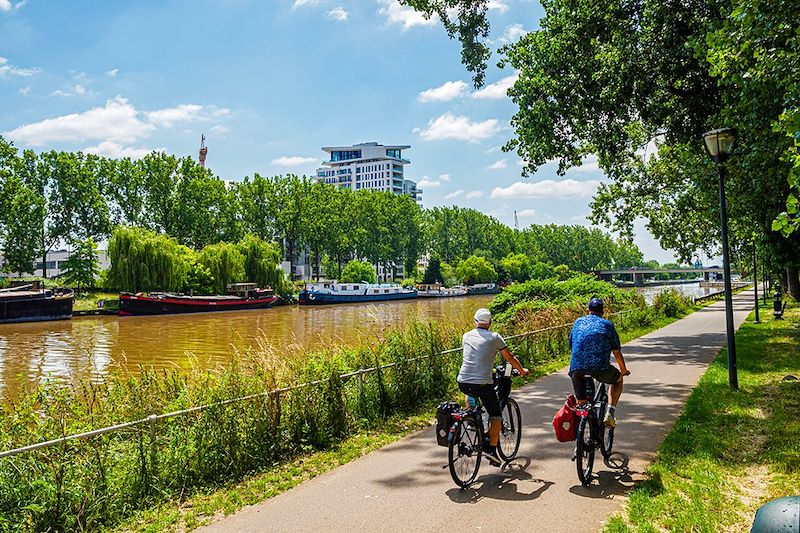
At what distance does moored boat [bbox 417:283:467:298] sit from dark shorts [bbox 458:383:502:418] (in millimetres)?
79062

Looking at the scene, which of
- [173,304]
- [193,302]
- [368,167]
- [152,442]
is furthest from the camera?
[368,167]

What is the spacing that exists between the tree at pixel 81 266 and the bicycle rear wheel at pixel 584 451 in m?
59.2

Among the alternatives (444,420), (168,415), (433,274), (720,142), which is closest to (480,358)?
(444,420)

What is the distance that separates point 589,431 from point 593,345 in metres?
0.89

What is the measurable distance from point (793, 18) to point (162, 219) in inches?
2904

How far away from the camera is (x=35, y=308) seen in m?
42.9

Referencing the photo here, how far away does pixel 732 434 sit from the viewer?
776 cm

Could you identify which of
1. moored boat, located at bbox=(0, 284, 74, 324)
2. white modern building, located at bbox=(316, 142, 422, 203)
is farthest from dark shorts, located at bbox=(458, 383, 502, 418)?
white modern building, located at bbox=(316, 142, 422, 203)

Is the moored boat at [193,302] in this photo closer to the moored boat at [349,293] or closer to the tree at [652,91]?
the moored boat at [349,293]

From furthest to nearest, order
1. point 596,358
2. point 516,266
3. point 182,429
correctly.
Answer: point 516,266 → point 182,429 → point 596,358

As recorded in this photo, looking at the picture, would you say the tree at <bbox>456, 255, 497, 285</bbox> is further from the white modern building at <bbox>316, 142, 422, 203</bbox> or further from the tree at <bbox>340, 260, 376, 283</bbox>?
the white modern building at <bbox>316, 142, 422, 203</bbox>

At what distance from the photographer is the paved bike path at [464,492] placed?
522 centimetres

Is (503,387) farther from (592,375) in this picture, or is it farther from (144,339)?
(144,339)

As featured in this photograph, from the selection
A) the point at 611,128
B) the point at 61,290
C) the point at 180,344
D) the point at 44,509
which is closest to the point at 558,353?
the point at 611,128
